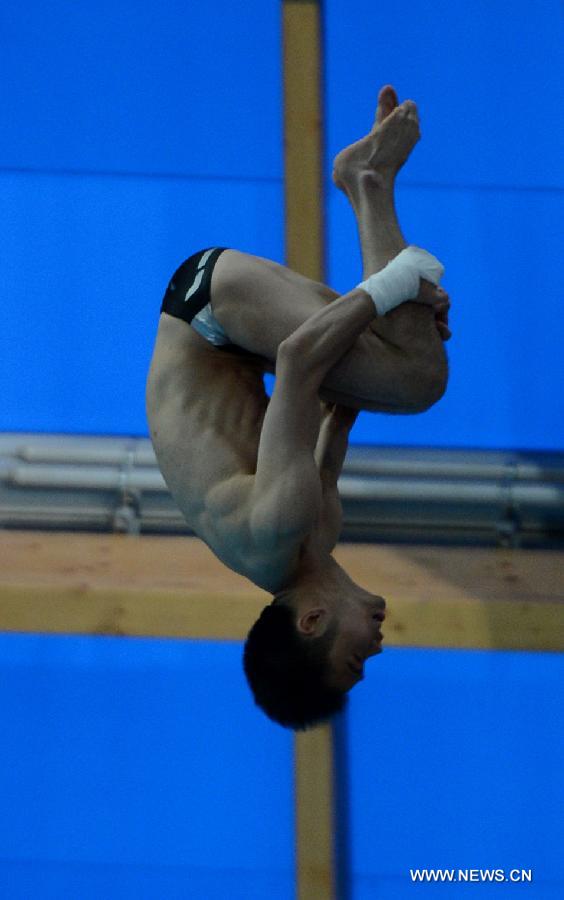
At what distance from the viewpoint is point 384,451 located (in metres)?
4.68

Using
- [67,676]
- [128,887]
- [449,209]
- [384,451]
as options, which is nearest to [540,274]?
[449,209]

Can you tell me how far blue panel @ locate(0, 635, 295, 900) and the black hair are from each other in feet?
6.86

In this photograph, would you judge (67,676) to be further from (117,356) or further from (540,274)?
(540,274)

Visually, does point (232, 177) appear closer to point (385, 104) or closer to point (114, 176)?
point (114, 176)

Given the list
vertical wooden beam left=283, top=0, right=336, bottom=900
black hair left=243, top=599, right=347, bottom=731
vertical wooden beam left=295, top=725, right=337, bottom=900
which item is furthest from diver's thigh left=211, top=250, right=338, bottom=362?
vertical wooden beam left=295, top=725, right=337, bottom=900

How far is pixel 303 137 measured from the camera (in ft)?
13.9

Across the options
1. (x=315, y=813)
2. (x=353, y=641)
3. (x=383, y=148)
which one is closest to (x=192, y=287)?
(x=383, y=148)

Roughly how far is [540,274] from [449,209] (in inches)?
16.1

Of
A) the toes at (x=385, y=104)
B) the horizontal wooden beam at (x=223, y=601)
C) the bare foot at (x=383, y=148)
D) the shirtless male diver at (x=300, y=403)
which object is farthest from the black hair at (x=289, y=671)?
the horizontal wooden beam at (x=223, y=601)

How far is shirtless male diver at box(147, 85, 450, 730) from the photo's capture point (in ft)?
7.59

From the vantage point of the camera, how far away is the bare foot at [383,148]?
2.48 m

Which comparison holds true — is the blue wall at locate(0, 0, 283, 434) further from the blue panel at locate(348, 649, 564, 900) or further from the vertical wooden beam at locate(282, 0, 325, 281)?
the blue panel at locate(348, 649, 564, 900)

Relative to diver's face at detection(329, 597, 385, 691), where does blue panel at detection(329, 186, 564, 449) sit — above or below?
above

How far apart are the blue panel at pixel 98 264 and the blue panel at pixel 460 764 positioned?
1.38 m
